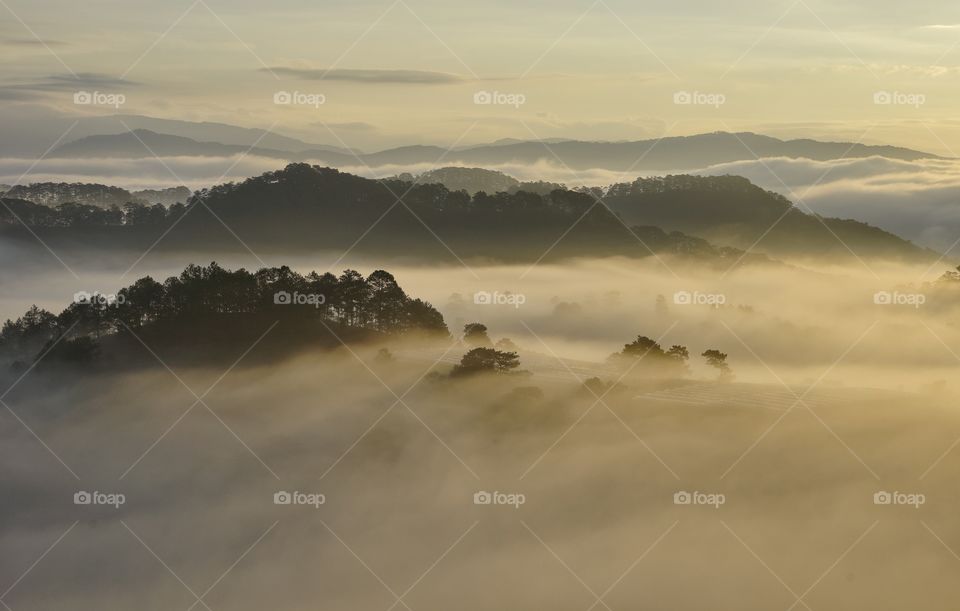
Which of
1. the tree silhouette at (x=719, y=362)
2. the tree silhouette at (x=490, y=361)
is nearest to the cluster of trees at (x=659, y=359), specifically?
the tree silhouette at (x=719, y=362)

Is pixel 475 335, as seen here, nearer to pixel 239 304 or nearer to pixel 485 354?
pixel 485 354

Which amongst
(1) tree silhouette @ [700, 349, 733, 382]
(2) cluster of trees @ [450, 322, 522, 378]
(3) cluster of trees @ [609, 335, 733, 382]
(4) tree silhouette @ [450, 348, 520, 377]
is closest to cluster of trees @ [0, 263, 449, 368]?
(4) tree silhouette @ [450, 348, 520, 377]

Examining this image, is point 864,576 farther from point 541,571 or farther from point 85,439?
point 85,439

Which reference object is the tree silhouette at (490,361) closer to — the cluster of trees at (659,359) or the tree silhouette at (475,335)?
the tree silhouette at (475,335)

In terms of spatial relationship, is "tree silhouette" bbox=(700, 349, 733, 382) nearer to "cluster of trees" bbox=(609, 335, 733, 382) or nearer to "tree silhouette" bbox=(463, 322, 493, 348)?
"cluster of trees" bbox=(609, 335, 733, 382)

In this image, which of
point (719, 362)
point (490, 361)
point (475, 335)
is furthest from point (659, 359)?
point (475, 335)

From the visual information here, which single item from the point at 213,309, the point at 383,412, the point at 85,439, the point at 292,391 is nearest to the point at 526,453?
the point at 383,412

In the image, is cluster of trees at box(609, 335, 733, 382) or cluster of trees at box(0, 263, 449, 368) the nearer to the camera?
cluster of trees at box(0, 263, 449, 368)

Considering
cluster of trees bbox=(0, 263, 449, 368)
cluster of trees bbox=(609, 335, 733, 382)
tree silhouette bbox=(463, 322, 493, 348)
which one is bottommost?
cluster of trees bbox=(609, 335, 733, 382)
